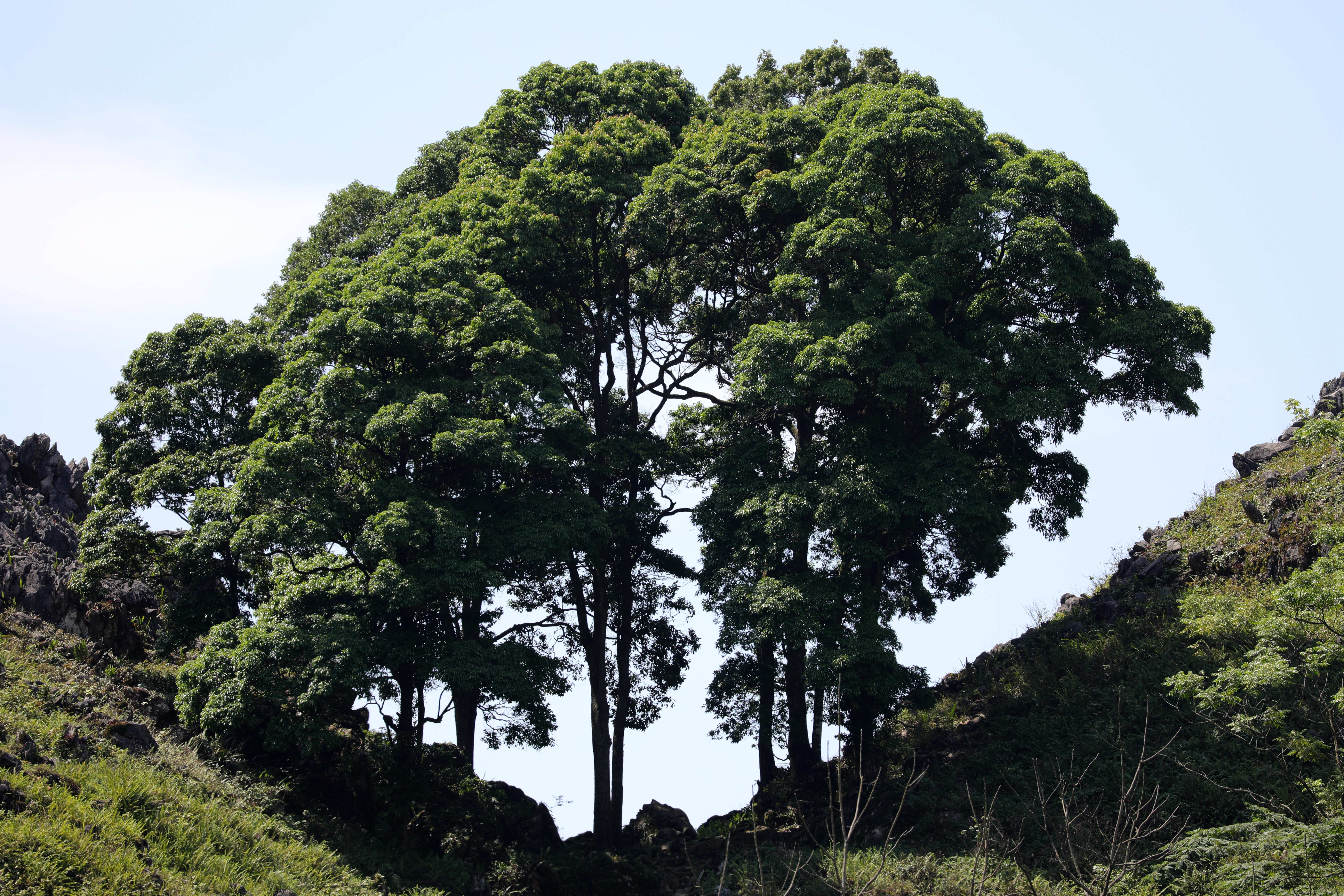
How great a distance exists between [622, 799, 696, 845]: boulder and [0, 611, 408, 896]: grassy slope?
827 cm

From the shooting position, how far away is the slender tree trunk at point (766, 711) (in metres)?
23.0

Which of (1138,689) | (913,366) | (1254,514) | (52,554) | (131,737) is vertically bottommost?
(131,737)

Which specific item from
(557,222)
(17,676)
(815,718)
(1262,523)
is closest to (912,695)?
(815,718)

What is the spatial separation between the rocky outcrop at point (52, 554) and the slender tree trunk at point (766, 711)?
14.1 meters

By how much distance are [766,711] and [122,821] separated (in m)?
14.0

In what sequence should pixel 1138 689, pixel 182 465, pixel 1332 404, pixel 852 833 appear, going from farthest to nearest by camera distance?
pixel 1332 404, pixel 182 465, pixel 1138 689, pixel 852 833

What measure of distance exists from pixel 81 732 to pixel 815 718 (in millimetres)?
15085

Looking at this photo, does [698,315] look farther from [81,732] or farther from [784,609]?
[81,732]

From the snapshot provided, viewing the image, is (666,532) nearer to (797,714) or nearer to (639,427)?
(639,427)

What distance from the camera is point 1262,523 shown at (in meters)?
22.7

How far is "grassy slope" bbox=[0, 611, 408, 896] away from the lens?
1219 cm

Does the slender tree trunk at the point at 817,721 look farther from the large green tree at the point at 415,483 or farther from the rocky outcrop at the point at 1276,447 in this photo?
the rocky outcrop at the point at 1276,447

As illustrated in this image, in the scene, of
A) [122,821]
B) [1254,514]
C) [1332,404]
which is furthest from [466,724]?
[1332,404]

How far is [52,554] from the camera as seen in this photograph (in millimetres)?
24250
